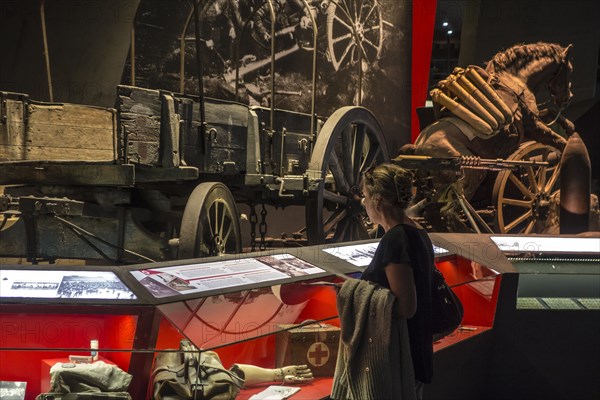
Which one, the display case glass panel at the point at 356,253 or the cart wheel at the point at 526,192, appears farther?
the cart wheel at the point at 526,192

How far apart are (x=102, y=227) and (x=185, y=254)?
2.58 ft

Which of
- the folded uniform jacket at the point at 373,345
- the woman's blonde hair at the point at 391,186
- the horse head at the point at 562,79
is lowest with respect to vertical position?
the folded uniform jacket at the point at 373,345

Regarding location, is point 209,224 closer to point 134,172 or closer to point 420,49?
point 134,172

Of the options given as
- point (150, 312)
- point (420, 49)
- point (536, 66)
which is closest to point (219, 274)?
point (150, 312)

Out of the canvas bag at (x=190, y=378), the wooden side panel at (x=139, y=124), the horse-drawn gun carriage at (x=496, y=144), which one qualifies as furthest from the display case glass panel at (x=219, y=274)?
the horse-drawn gun carriage at (x=496, y=144)

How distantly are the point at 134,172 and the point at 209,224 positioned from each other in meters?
0.57

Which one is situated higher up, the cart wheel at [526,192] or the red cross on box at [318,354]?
the cart wheel at [526,192]

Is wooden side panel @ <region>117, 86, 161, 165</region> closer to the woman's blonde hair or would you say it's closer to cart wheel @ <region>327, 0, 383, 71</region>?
the woman's blonde hair

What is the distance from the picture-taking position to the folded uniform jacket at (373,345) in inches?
103

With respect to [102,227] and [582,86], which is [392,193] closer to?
[102,227]

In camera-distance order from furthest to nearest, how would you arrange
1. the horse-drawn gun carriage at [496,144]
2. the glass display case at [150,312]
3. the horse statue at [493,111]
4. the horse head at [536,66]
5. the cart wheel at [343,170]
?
the horse head at [536,66] < the horse statue at [493,111] < the horse-drawn gun carriage at [496,144] < the cart wheel at [343,170] < the glass display case at [150,312]

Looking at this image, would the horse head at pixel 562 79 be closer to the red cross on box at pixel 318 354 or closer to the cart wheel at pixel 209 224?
the cart wheel at pixel 209 224

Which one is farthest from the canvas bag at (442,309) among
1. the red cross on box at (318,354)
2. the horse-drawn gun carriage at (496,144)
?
the horse-drawn gun carriage at (496,144)

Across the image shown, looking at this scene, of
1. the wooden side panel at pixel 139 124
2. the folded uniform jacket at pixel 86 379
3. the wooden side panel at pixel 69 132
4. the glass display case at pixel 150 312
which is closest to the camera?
the glass display case at pixel 150 312
